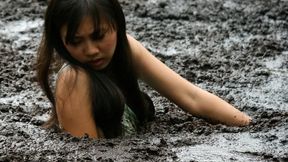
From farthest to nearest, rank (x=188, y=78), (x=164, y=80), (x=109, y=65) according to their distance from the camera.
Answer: (x=188, y=78), (x=164, y=80), (x=109, y=65)

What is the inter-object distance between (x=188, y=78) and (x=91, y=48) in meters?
1.23

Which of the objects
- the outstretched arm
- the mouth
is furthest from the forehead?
the outstretched arm

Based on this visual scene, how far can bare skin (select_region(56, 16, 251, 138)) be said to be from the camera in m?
2.61

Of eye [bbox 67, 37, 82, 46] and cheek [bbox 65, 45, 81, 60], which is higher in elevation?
eye [bbox 67, 37, 82, 46]

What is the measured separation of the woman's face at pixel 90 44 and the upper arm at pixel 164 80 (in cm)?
→ 27

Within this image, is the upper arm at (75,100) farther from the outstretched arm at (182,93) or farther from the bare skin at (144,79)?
the outstretched arm at (182,93)

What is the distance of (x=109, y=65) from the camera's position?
2.81 meters

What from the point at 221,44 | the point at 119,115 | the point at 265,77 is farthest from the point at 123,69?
the point at 221,44

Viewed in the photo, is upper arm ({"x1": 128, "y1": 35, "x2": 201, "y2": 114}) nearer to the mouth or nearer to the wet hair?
the wet hair

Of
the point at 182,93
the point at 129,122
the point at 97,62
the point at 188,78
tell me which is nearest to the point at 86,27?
the point at 97,62

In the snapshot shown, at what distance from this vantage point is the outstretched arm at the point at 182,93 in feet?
9.60

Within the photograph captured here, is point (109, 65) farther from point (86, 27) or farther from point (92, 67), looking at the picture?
point (86, 27)

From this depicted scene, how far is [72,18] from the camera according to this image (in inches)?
100

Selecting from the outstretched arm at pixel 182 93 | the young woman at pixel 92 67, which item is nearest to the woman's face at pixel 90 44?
the young woman at pixel 92 67
